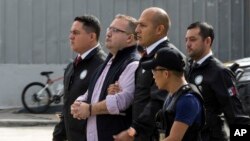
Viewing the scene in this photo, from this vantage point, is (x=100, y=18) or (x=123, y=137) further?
(x=100, y=18)

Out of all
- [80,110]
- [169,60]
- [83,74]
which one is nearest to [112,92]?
[80,110]

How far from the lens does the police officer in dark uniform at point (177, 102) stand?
4078mm

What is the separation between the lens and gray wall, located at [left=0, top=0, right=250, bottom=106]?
719 inches

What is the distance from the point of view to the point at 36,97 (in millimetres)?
17328

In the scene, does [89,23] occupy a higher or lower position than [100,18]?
higher

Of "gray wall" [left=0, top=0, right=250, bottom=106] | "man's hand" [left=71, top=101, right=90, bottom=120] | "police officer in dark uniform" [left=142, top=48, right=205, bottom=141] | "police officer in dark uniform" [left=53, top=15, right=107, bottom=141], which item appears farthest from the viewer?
"gray wall" [left=0, top=0, right=250, bottom=106]

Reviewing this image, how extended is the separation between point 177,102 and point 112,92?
50.0 inches

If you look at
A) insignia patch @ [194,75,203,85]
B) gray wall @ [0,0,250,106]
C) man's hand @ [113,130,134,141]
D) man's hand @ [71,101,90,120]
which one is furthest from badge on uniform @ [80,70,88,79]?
gray wall @ [0,0,250,106]

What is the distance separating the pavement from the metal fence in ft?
4.97

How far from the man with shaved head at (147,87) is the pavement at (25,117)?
1077cm

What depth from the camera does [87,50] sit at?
19.7 feet

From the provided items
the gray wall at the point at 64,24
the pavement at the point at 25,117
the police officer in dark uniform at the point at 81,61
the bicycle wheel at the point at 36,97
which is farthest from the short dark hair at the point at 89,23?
the gray wall at the point at 64,24

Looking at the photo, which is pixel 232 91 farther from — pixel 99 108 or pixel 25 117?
pixel 25 117

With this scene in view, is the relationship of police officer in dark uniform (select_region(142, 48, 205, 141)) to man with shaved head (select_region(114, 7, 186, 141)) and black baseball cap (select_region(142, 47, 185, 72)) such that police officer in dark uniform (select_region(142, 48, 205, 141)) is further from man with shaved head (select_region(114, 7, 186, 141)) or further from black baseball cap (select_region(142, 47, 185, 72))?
man with shaved head (select_region(114, 7, 186, 141))
